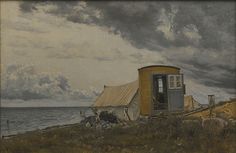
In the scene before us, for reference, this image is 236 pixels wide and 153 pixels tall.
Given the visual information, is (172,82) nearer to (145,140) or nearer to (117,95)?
(145,140)

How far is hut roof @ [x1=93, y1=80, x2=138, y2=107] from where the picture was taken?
37.8 metres

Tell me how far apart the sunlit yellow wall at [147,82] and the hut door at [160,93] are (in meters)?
0.48

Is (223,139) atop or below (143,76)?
below

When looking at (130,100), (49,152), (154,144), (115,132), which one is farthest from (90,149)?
(130,100)

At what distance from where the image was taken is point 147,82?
31.4m

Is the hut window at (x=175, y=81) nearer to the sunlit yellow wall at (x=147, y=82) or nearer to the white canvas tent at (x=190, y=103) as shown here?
the sunlit yellow wall at (x=147, y=82)

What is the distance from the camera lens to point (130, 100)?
36.9 metres

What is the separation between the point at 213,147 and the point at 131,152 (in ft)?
→ 12.5

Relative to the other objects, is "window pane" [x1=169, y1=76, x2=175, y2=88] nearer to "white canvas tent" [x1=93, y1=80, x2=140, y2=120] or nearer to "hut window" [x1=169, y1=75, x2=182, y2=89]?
"hut window" [x1=169, y1=75, x2=182, y2=89]

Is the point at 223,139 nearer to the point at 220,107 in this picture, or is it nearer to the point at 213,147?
the point at 213,147

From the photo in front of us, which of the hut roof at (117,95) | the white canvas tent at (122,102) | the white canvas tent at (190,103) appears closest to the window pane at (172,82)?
the white canvas tent at (122,102)

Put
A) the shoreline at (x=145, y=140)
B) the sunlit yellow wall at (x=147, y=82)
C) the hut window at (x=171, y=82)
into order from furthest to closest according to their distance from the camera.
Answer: the hut window at (x=171, y=82) → the sunlit yellow wall at (x=147, y=82) → the shoreline at (x=145, y=140)

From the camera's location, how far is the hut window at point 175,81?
104 feet

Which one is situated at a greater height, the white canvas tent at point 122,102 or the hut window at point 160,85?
the hut window at point 160,85
